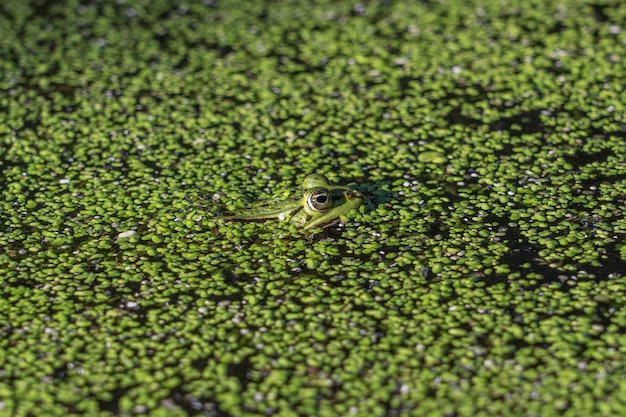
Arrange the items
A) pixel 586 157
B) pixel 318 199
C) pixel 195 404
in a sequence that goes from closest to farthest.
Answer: pixel 195 404 → pixel 318 199 → pixel 586 157

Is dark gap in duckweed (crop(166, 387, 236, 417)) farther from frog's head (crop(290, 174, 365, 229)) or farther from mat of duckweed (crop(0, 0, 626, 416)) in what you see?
frog's head (crop(290, 174, 365, 229))

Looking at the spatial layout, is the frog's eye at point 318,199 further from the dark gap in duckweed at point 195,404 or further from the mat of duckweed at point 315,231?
the dark gap in duckweed at point 195,404

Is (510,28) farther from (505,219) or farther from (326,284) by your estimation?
(326,284)

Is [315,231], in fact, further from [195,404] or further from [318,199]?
[195,404]

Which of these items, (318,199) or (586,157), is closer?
(318,199)

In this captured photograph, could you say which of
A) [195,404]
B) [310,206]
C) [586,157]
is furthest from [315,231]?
[586,157]

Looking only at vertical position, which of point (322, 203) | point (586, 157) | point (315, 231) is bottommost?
point (315, 231)

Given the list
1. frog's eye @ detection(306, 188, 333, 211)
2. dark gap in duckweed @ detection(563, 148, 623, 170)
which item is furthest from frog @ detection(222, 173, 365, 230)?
dark gap in duckweed @ detection(563, 148, 623, 170)
